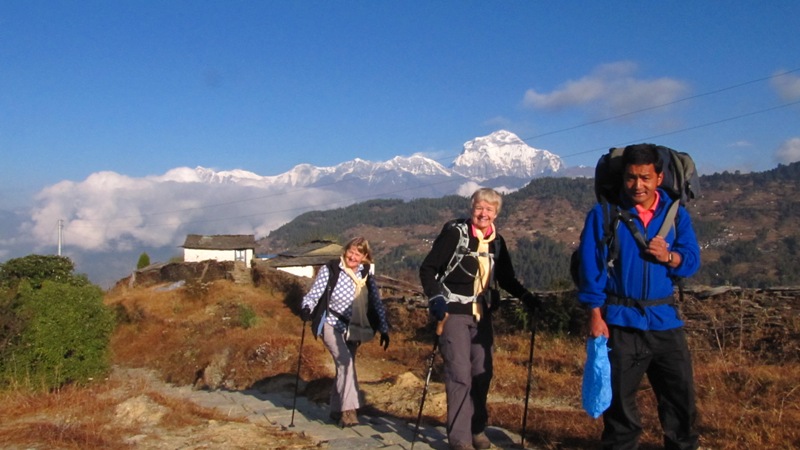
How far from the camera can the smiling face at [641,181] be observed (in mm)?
4016

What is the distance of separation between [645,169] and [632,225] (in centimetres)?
33

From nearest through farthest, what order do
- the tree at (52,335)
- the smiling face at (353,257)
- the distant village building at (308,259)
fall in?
1. the smiling face at (353,257)
2. the tree at (52,335)
3. the distant village building at (308,259)

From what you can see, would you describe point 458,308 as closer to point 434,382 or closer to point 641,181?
point 641,181

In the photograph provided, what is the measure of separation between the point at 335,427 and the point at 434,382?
2.70 m

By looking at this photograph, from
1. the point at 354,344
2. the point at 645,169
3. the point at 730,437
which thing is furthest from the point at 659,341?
the point at 354,344

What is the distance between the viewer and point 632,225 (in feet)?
13.1

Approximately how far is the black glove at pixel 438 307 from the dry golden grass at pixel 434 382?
50.5 inches

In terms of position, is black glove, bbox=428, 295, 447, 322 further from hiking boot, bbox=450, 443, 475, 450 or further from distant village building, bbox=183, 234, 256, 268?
distant village building, bbox=183, 234, 256, 268

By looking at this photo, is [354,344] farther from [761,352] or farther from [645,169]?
[761,352]

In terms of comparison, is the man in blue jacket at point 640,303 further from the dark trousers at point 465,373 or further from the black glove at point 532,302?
the black glove at point 532,302

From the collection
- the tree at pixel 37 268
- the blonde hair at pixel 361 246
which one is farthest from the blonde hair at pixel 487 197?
the tree at pixel 37 268

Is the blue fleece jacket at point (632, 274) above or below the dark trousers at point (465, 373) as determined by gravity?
above

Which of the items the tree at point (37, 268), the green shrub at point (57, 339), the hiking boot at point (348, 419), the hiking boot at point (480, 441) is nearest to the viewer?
the hiking boot at point (480, 441)

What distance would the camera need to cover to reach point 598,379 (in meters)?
3.95
